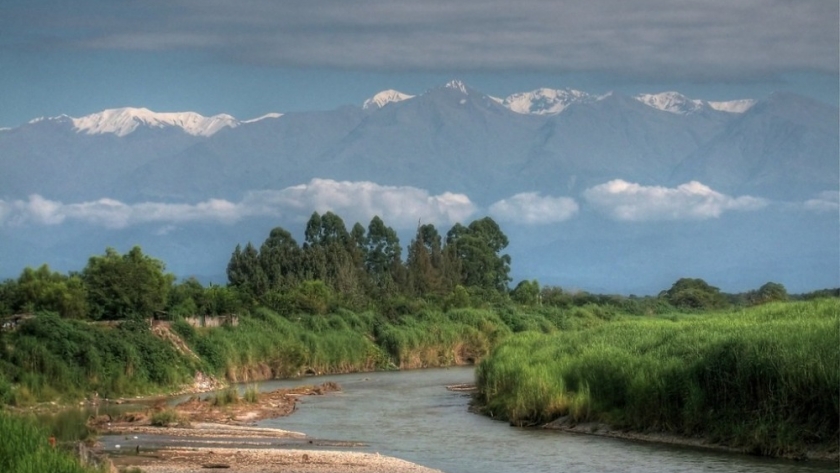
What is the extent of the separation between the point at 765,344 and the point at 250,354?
44120mm

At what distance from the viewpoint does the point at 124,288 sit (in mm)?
68875

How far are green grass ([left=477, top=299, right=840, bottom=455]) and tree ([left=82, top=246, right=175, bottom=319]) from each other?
25.0 m

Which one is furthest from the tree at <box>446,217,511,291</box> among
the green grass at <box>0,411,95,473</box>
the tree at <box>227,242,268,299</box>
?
the green grass at <box>0,411,95,473</box>

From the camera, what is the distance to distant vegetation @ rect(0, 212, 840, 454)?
34.8 meters

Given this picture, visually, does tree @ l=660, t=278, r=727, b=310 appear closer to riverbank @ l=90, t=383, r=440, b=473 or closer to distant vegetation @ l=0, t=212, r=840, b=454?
distant vegetation @ l=0, t=212, r=840, b=454

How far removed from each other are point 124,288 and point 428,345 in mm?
28845

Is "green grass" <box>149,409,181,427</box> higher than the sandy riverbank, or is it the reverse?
"green grass" <box>149,409,181,427</box>

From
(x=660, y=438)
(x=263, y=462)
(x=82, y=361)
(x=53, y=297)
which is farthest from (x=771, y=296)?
(x=263, y=462)

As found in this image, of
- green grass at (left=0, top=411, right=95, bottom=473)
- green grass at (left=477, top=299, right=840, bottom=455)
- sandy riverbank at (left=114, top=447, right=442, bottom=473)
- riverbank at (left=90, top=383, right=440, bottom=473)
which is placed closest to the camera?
green grass at (left=0, top=411, right=95, bottom=473)

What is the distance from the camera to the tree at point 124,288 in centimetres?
6856

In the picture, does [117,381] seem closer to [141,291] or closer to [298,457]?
[141,291]

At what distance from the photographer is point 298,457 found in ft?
110

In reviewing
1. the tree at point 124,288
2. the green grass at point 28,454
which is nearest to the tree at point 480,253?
the tree at point 124,288

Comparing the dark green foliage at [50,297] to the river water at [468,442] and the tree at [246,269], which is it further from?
the tree at [246,269]
